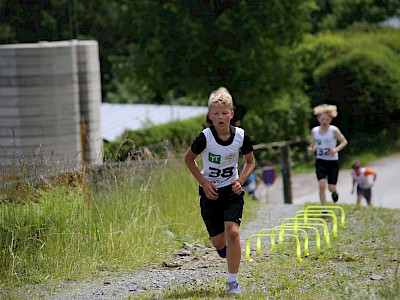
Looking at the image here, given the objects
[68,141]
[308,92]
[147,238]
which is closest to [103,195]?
[147,238]

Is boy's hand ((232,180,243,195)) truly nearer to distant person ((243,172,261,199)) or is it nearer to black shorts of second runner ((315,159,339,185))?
black shorts of second runner ((315,159,339,185))

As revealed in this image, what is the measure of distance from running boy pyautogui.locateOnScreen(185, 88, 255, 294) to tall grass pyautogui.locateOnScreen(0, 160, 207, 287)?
167 cm

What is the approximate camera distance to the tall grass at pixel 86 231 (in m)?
8.95

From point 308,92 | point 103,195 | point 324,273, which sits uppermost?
point 308,92

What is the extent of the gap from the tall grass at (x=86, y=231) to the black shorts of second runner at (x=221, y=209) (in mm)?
1466

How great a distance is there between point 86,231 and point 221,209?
191 cm

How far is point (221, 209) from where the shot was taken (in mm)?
8305

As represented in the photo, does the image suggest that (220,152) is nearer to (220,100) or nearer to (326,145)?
(220,100)

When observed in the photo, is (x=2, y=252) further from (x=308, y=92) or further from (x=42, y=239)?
(x=308, y=92)

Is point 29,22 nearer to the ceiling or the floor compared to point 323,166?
nearer to the ceiling

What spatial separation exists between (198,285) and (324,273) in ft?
4.30

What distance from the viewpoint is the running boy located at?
799 cm

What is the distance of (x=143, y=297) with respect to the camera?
7.89 metres

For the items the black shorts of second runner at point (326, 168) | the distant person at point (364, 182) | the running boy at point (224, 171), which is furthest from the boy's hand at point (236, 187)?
the distant person at point (364, 182)
